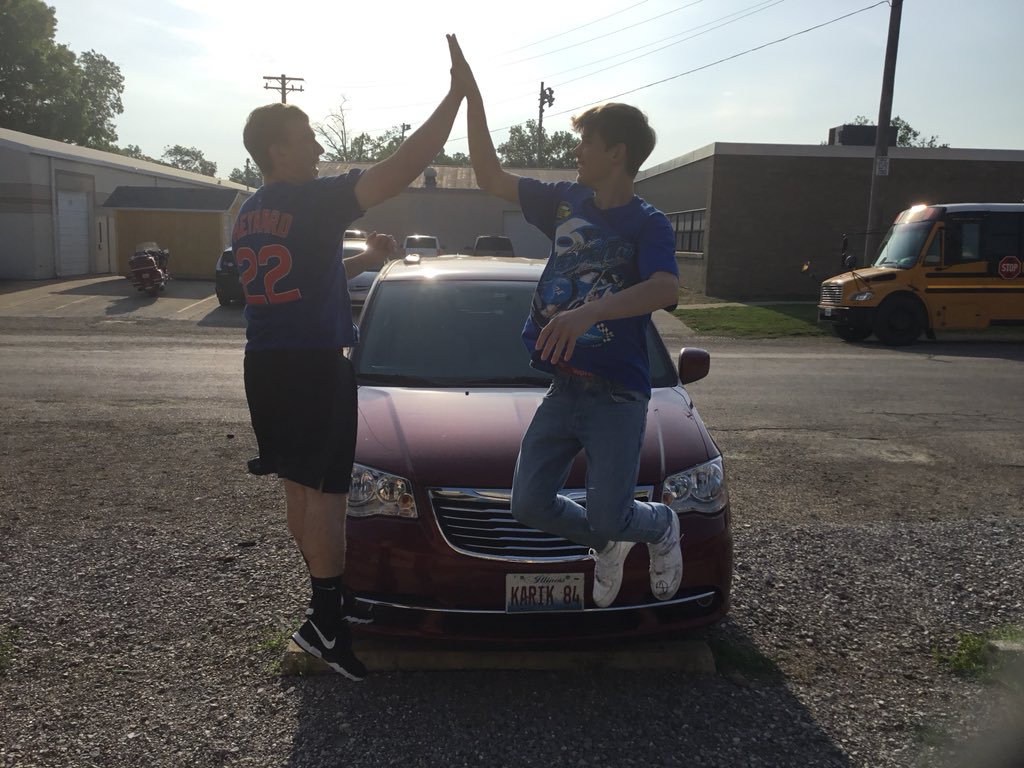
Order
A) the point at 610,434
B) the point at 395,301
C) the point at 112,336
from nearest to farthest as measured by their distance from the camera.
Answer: the point at 610,434
the point at 395,301
the point at 112,336

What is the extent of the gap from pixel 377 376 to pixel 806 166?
88.4 feet

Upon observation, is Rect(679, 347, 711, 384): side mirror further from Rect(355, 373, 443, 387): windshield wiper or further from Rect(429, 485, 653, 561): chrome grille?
Rect(429, 485, 653, 561): chrome grille

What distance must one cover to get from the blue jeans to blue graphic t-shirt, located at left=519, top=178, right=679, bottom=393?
87mm

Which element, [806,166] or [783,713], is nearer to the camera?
[783,713]

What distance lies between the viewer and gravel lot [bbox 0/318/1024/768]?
3078 millimetres

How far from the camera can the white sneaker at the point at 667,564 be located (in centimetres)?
325

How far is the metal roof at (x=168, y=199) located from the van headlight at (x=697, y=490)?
3306cm

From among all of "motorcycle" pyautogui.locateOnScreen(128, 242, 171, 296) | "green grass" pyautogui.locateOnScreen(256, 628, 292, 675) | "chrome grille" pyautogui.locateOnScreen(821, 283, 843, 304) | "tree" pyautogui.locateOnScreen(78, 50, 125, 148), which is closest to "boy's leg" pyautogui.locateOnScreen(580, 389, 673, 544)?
"green grass" pyautogui.locateOnScreen(256, 628, 292, 675)

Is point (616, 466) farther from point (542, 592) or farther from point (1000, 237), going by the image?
point (1000, 237)

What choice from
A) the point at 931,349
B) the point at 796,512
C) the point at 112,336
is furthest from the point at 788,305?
the point at 796,512

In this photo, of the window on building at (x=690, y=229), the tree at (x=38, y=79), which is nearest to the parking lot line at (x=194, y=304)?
the window on building at (x=690, y=229)

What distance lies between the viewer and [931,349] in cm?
1708

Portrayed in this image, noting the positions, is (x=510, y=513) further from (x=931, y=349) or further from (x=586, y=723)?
(x=931, y=349)

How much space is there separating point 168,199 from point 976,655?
3524 centimetres
